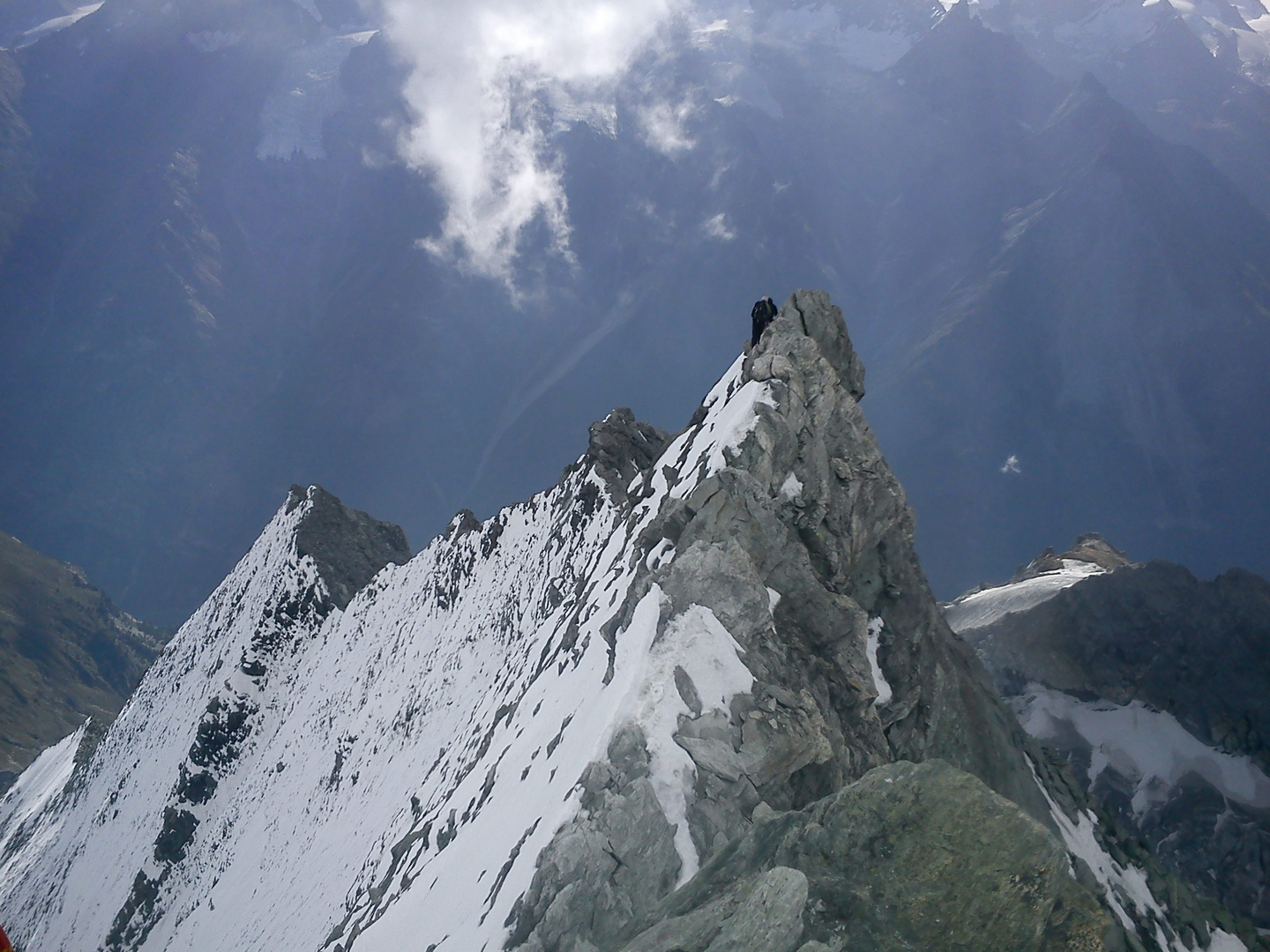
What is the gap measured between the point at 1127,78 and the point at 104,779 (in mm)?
204067

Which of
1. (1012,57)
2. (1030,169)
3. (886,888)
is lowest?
(886,888)

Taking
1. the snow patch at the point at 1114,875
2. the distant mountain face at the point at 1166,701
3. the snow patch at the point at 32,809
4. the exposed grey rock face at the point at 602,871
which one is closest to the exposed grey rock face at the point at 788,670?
the exposed grey rock face at the point at 602,871

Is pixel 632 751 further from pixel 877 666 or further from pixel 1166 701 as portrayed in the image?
pixel 1166 701

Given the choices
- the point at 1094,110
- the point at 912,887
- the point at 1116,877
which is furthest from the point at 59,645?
the point at 1094,110

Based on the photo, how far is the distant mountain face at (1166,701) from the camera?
56.3 metres

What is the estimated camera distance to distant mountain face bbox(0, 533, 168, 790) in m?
151

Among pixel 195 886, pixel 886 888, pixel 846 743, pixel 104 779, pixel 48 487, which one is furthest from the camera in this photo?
pixel 48 487

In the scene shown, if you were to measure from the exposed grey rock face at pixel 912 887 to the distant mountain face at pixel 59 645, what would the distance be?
176 m

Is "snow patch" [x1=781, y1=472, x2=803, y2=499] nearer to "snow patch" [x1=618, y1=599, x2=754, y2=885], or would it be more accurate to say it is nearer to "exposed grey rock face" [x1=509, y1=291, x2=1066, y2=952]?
"exposed grey rock face" [x1=509, y1=291, x2=1066, y2=952]

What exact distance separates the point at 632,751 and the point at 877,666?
540 inches

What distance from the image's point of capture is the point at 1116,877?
104 ft

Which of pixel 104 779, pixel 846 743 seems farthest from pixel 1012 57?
pixel 104 779

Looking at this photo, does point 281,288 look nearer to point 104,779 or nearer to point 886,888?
point 104,779

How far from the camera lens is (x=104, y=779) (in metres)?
67.6
